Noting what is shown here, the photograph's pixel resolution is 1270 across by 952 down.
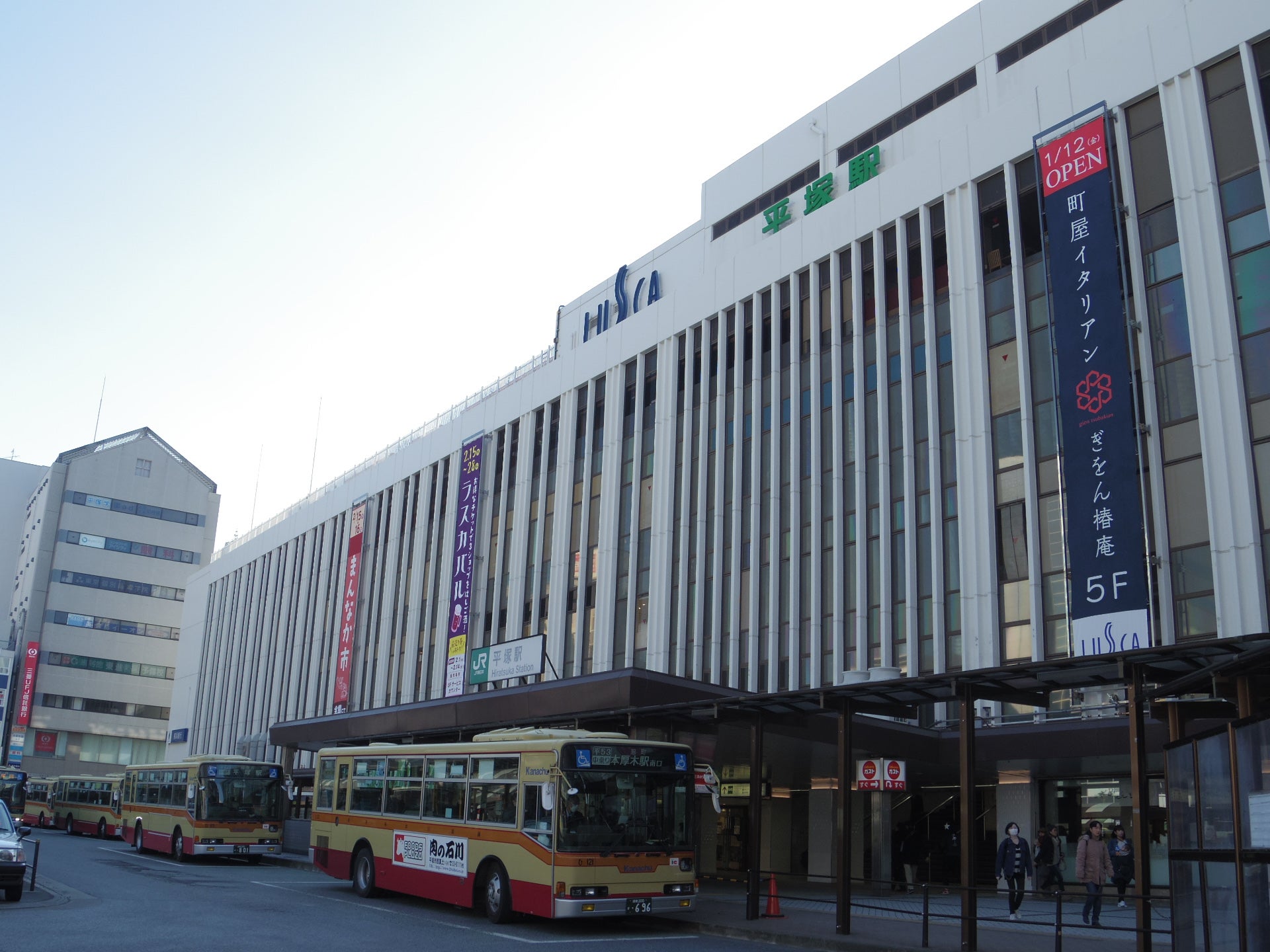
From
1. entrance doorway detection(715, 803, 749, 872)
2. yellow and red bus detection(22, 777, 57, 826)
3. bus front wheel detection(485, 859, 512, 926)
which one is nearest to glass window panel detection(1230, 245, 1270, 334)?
bus front wheel detection(485, 859, 512, 926)

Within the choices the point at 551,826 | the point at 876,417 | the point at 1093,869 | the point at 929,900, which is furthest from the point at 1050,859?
the point at 876,417

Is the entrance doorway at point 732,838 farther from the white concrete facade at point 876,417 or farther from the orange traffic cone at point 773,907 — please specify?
the orange traffic cone at point 773,907

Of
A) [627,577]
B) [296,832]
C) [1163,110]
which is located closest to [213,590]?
[296,832]

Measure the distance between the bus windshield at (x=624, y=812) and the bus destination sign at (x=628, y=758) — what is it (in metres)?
0.09

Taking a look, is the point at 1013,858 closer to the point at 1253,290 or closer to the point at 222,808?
the point at 1253,290

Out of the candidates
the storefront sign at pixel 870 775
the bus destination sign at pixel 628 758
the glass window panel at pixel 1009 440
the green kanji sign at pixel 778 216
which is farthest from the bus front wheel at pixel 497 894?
the green kanji sign at pixel 778 216

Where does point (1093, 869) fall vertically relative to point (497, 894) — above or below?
above

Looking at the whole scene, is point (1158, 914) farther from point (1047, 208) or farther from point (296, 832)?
point (296, 832)

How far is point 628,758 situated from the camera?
56.6ft

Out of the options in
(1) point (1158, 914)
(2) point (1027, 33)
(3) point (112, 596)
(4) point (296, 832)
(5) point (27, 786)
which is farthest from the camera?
(3) point (112, 596)

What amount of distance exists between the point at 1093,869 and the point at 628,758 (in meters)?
7.62

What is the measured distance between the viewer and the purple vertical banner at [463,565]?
4400cm

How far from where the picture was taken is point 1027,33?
96.6ft

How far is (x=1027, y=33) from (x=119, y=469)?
80.5 meters
